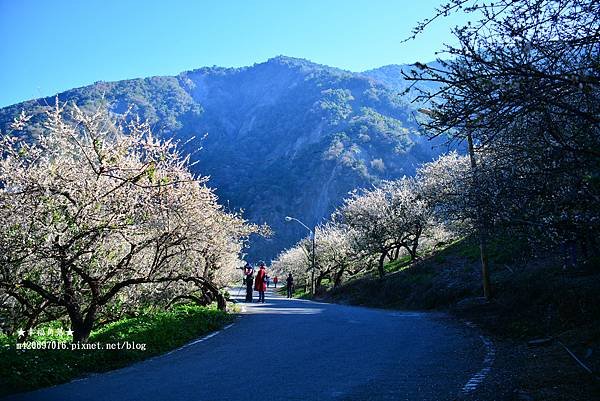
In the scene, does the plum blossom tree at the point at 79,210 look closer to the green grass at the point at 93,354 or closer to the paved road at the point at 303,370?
the green grass at the point at 93,354

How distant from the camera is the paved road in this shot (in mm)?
6434

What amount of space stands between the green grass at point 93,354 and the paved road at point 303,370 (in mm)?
365

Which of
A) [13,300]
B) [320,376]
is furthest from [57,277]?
[320,376]

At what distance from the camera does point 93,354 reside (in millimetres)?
9016

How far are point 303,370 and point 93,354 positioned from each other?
4.03m

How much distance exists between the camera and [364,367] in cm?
810

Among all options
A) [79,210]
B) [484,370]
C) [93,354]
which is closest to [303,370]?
[484,370]

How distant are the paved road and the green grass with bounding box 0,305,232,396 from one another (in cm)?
37

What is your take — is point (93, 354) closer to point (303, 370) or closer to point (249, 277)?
point (303, 370)

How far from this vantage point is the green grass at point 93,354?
7402mm

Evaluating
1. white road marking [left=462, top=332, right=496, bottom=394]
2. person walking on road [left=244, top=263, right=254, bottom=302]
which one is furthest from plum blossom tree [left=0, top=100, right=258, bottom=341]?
person walking on road [left=244, top=263, right=254, bottom=302]

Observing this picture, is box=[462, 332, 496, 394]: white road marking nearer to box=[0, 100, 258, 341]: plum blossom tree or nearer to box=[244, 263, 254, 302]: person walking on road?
box=[0, 100, 258, 341]: plum blossom tree

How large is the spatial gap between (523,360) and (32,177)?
9594 mm

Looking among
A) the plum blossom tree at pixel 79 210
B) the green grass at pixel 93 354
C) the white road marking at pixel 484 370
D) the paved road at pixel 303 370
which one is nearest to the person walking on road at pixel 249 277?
the green grass at pixel 93 354
